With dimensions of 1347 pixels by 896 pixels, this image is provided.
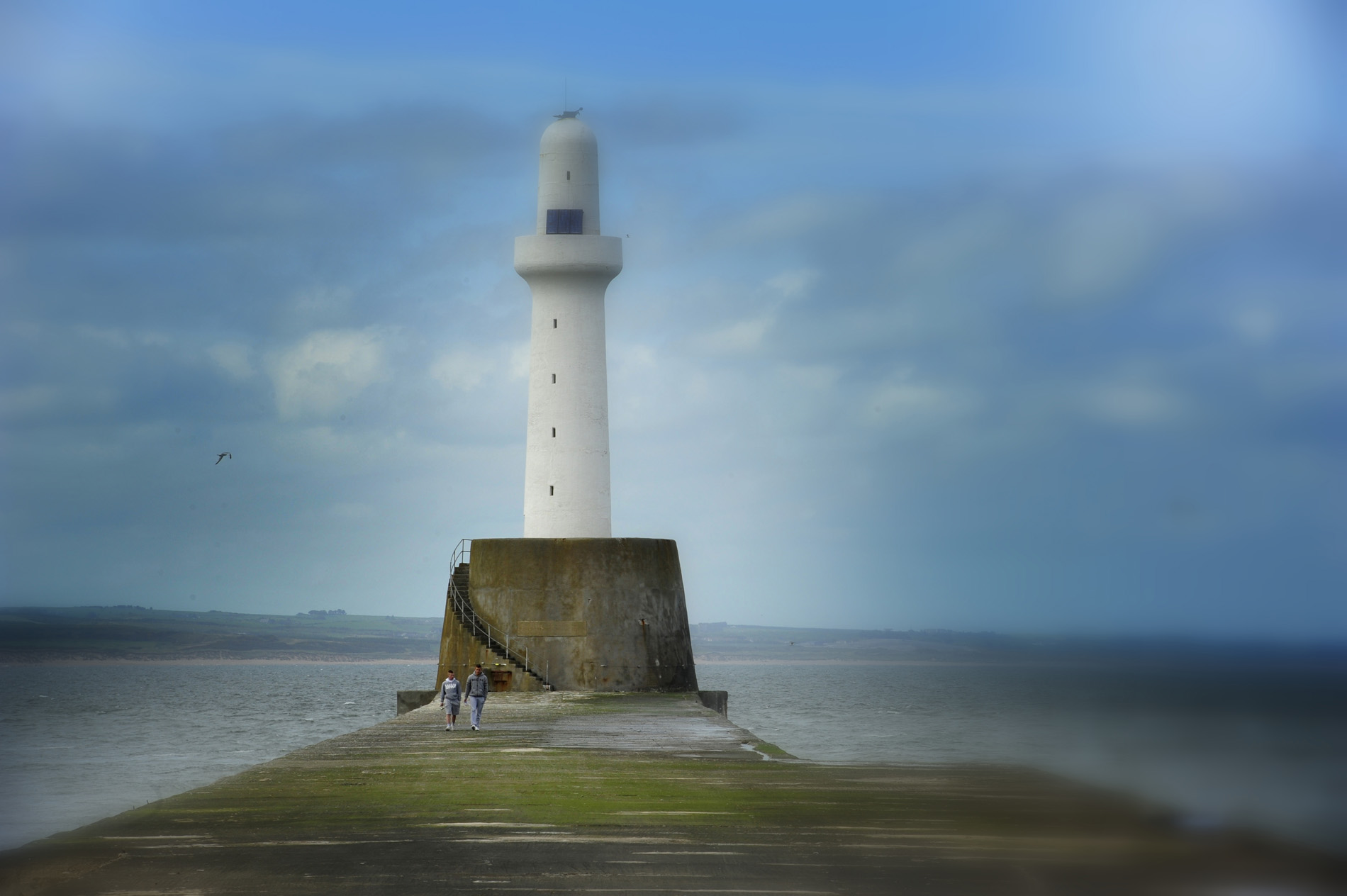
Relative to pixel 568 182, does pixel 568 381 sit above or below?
below

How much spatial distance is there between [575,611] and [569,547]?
122cm

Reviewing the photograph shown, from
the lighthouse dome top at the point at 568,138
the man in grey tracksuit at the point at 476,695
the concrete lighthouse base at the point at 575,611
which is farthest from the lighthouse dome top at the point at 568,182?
the man in grey tracksuit at the point at 476,695

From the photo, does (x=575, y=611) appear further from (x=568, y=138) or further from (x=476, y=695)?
(x=568, y=138)

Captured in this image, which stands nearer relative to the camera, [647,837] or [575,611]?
[647,837]

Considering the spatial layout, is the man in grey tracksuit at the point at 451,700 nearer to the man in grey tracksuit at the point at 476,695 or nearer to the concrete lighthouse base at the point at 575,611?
the man in grey tracksuit at the point at 476,695

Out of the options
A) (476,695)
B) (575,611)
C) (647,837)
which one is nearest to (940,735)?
(575,611)

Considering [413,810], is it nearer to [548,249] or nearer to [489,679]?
[489,679]

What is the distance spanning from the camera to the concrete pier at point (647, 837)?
943cm

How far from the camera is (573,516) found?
28.5 metres

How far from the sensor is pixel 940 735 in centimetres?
4044

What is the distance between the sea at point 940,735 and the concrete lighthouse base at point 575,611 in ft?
12.9

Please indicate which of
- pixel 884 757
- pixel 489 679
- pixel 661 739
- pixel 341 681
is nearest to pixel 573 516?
pixel 489 679

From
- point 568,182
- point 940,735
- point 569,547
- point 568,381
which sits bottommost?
point 940,735

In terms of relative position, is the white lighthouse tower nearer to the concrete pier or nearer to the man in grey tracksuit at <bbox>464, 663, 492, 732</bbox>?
the man in grey tracksuit at <bbox>464, 663, 492, 732</bbox>
